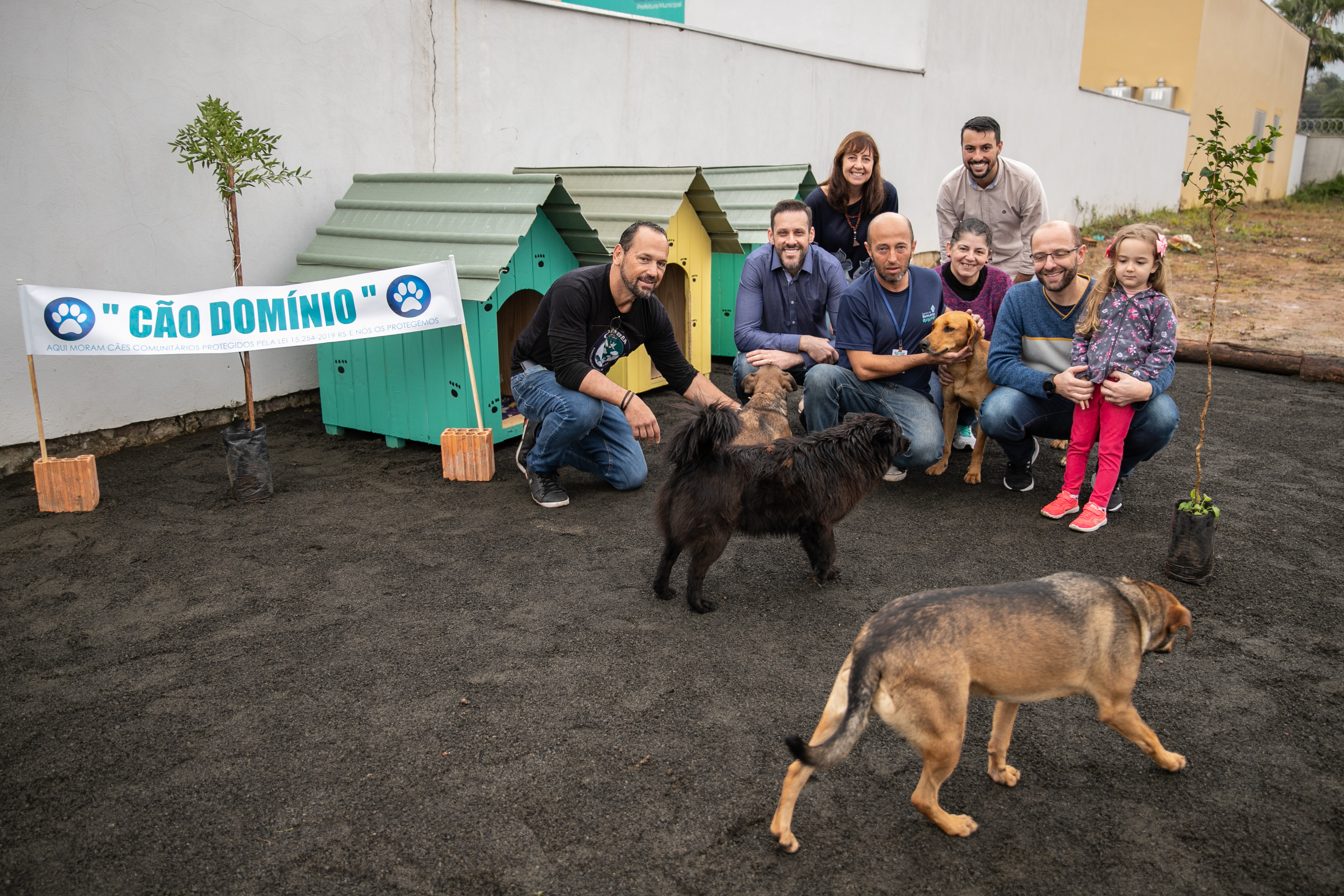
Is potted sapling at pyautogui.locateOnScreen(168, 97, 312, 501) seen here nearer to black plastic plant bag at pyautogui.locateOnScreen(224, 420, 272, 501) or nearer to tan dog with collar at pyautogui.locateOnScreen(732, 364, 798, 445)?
black plastic plant bag at pyautogui.locateOnScreen(224, 420, 272, 501)

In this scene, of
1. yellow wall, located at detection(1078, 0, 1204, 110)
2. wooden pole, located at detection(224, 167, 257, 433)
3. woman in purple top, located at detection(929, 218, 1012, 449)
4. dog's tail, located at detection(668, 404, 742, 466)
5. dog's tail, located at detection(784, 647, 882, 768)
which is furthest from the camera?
yellow wall, located at detection(1078, 0, 1204, 110)

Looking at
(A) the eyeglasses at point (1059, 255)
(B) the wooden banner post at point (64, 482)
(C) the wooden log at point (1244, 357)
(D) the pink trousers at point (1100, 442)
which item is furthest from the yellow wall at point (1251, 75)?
(B) the wooden banner post at point (64, 482)

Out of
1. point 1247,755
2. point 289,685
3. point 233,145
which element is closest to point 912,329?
point 1247,755

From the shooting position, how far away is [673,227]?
691 cm

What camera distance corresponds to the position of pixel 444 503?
5.00m

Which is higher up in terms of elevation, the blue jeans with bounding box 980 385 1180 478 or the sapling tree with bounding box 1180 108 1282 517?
the sapling tree with bounding box 1180 108 1282 517

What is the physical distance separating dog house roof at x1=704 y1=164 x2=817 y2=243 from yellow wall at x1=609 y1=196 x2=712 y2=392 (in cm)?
52

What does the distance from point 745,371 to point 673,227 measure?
1929 millimetres

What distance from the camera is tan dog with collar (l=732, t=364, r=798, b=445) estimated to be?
4.47 metres

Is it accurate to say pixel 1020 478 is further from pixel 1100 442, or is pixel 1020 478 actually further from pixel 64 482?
pixel 64 482

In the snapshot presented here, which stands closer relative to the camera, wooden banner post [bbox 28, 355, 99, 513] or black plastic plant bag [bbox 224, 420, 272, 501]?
wooden banner post [bbox 28, 355, 99, 513]

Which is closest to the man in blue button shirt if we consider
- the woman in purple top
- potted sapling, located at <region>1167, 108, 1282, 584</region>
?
the woman in purple top

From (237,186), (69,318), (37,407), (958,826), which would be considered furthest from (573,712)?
(237,186)

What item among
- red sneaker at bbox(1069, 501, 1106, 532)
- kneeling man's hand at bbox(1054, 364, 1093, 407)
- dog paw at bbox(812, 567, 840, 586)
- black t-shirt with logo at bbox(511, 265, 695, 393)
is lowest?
dog paw at bbox(812, 567, 840, 586)
